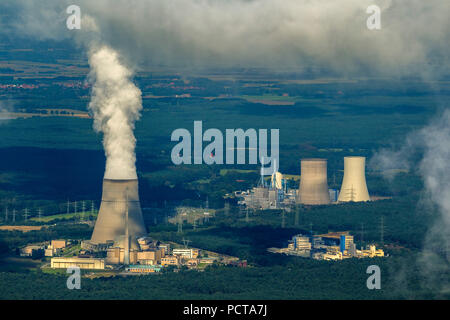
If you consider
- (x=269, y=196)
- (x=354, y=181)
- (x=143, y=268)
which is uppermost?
(x=354, y=181)

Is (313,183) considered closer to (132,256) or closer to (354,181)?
(354,181)

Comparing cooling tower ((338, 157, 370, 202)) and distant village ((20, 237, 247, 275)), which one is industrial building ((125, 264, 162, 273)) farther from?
cooling tower ((338, 157, 370, 202))

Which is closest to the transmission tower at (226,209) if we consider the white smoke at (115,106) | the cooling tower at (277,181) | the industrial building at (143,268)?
the cooling tower at (277,181)

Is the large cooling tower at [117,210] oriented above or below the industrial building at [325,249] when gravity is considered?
above

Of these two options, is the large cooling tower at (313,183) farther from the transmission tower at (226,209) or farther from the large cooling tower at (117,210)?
the large cooling tower at (117,210)

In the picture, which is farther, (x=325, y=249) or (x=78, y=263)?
(x=325, y=249)

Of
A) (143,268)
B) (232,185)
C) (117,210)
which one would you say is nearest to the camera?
(143,268)

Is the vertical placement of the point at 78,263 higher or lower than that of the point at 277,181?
lower

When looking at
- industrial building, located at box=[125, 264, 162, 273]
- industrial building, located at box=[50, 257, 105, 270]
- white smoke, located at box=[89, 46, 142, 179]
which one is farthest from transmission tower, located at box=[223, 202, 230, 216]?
industrial building, located at box=[50, 257, 105, 270]

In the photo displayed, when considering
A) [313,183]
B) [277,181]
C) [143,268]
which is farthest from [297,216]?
[143,268]
